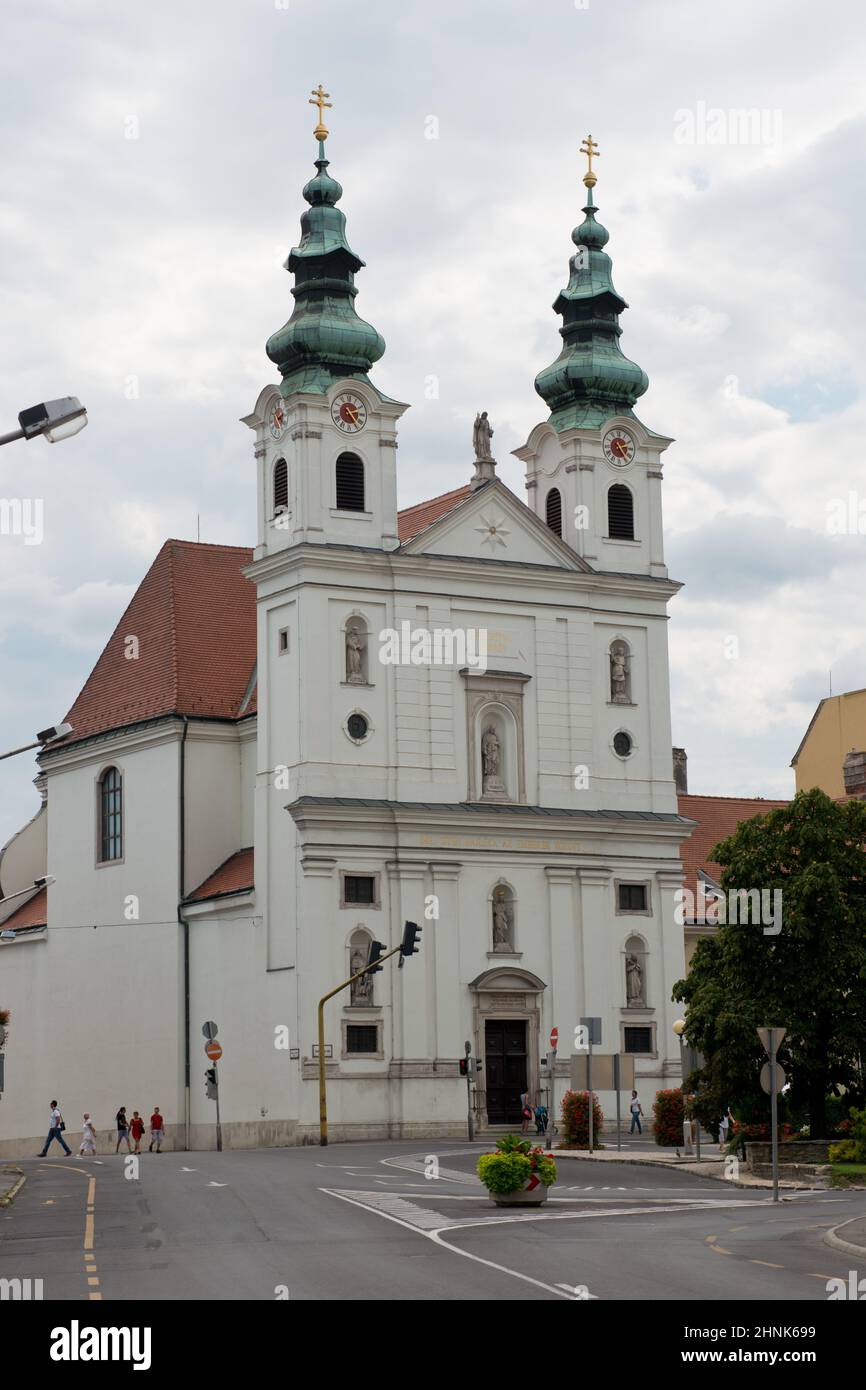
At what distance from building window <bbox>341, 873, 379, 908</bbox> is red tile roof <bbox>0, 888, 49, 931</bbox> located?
17.0 metres

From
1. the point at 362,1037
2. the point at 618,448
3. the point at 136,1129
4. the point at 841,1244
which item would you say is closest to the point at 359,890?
the point at 362,1037

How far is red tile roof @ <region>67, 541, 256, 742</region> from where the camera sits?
74125mm

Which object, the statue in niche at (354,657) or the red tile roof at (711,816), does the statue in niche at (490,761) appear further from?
the red tile roof at (711,816)

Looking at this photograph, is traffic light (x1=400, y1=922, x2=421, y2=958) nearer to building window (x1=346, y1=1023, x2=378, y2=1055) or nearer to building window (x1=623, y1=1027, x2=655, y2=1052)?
building window (x1=346, y1=1023, x2=378, y2=1055)

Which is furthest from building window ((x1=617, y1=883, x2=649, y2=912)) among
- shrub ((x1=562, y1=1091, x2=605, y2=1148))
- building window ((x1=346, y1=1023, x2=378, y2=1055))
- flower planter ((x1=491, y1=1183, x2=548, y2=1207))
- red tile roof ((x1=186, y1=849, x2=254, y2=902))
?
flower planter ((x1=491, y1=1183, x2=548, y2=1207))

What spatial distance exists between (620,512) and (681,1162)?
31.4 meters

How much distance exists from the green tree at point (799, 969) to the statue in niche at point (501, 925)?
20.9 metres

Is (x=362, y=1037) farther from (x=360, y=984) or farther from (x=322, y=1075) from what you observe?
(x=322, y=1075)

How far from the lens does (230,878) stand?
69.8m

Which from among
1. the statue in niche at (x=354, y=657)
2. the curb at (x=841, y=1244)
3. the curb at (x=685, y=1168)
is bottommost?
the curb at (x=685, y=1168)

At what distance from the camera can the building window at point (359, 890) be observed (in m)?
65.9

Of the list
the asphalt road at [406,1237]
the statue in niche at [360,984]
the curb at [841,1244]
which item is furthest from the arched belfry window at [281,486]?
the curb at [841,1244]
